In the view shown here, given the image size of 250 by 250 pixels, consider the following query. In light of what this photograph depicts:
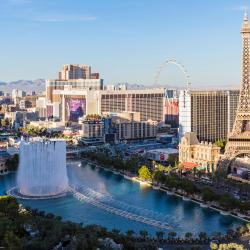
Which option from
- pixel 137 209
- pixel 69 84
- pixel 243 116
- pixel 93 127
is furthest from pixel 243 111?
pixel 69 84

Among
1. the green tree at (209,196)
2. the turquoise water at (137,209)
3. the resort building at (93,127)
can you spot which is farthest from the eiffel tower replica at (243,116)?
the resort building at (93,127)

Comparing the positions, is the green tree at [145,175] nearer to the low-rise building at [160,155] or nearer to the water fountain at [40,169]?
the water fountain at [40,169]

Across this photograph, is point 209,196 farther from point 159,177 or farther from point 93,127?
point 93,127

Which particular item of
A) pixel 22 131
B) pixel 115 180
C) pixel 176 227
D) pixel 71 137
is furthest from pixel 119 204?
pixel 22 131

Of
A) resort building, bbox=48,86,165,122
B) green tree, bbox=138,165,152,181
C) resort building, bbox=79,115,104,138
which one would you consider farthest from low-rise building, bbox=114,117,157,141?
green tree, bbox=138,165,152,181

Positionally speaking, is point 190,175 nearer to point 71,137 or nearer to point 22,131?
point 71,137

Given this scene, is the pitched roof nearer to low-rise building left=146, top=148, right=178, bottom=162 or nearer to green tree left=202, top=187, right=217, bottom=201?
low-rise building left=146, top=148, right=178, bottom=162
